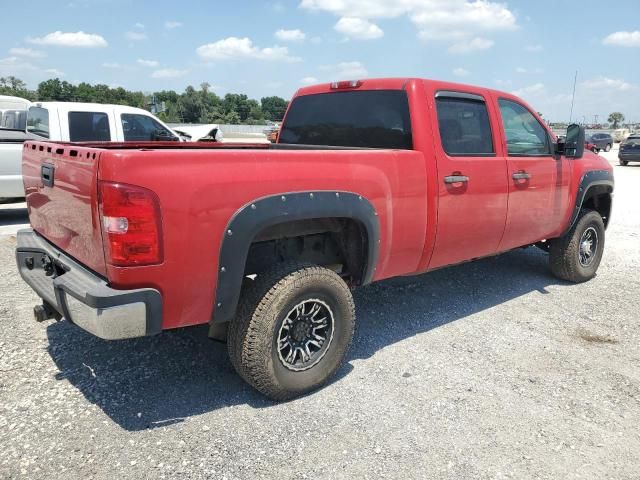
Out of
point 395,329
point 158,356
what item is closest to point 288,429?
point 158,356

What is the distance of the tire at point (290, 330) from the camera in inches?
114

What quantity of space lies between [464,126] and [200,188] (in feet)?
7.97

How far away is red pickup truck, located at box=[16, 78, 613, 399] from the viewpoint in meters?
2.42

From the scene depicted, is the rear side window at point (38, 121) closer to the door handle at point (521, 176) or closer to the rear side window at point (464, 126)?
the rear side window at point (464, 126)

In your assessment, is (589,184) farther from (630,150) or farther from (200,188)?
(630,150)

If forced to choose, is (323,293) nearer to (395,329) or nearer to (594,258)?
(395,329)

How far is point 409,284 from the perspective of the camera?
5.40 metres

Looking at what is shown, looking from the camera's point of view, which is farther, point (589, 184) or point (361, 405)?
point (589, 184)

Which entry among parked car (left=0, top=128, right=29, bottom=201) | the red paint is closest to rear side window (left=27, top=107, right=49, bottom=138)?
parked car (left=0, top=128, right=29, bottom=201)

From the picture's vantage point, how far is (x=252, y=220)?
2.67m

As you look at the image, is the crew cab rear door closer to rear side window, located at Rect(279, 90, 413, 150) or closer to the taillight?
rear side window, located at Rect(279, 90, 413, 150)

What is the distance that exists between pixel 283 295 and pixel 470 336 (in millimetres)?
1949

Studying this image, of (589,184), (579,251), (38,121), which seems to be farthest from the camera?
(38,121)

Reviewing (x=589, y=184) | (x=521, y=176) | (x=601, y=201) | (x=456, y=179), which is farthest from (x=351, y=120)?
(x=601, y=201)
